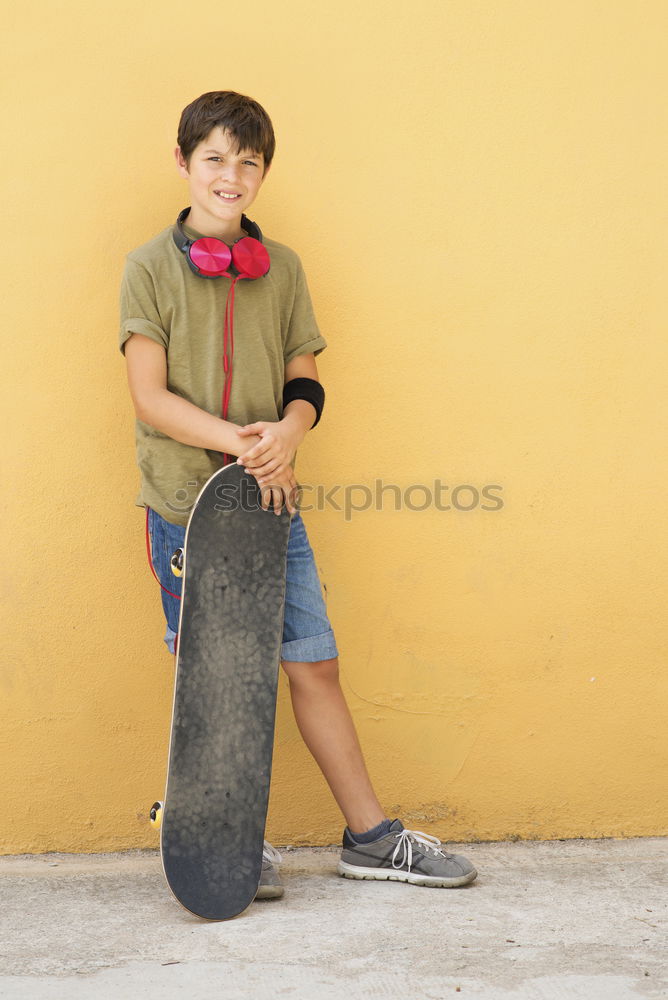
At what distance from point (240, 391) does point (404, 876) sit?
0.99 metres

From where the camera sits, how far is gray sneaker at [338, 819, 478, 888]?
1803 mm

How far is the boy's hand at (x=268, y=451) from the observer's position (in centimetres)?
171

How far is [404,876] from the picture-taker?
1.81 meters

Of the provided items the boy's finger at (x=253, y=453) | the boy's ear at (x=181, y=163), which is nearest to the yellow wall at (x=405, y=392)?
the boy's ear at (x=181, y=163)

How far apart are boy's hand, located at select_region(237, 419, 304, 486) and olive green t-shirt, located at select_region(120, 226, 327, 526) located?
8 centimetres

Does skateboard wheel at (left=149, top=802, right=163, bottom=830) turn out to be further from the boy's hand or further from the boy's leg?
the boy's hand

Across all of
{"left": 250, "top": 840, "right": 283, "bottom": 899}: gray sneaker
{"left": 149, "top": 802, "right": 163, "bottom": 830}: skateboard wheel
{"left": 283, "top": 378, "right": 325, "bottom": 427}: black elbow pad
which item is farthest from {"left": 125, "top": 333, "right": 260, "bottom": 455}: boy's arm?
{"left": 250, "top": 840, "right": 283, "bottom": 899}: gray sneaker

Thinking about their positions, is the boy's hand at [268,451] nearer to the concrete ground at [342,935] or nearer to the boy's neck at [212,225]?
the boy's neck at [212,225]

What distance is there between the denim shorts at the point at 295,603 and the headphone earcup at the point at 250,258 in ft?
1.56

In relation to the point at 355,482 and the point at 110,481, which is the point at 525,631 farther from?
the point at 110,481

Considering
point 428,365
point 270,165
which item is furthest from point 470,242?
point 270,165

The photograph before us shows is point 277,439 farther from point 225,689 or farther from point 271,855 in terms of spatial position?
point 271,855

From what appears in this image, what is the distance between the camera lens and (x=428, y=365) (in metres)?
2.05

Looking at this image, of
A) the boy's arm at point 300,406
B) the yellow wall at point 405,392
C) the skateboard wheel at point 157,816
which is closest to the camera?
the skateboard wheel at point 157,816
